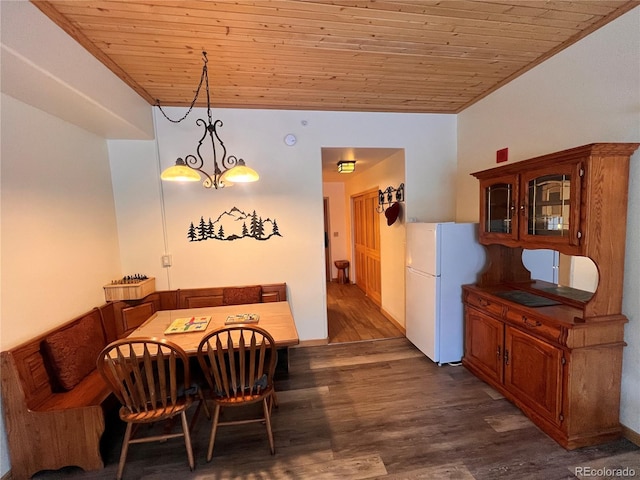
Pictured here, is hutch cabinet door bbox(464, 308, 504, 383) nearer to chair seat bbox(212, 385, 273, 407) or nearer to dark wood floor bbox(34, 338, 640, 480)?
dark wood floor bbox(34, 338, 640, 480)

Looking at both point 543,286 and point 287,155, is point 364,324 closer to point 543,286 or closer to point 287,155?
point 543,286

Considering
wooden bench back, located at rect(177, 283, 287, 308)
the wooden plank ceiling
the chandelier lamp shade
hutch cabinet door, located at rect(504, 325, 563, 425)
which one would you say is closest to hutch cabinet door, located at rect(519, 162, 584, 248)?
hutch cabinet door, located at rect(504, 325, 563, 425)

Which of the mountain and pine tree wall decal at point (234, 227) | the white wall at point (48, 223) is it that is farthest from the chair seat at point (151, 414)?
the mountain and pine tree wall decal at point (234, 227)

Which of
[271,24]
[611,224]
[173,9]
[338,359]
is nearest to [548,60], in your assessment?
[611,224]

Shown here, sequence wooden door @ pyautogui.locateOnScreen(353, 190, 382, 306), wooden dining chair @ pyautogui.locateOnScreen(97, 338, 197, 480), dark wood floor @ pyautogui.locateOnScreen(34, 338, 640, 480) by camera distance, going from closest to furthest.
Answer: wooden dining chair @ pyautogui.locateOnScreen(97, 338, 197, 480)
dark wood floor @ pyautogui.locateOnScreen(34, 338, 640, 480)
wooden door @ pyautogui.locateOnScreen(353, 190, 382, 306)

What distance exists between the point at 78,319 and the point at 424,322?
10.4ft

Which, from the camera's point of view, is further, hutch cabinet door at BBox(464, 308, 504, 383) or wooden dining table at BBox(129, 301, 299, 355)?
hutch cabinet door at BBox(464, 308, 504, 383)

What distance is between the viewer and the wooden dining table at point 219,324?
2.01m

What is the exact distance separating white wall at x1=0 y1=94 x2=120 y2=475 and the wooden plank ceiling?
718mm

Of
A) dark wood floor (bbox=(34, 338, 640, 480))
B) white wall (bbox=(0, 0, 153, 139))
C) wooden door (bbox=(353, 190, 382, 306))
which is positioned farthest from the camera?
wooden door (bbox=(353, 190, 382, 306))

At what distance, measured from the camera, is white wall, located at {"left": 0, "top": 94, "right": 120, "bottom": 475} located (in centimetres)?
181

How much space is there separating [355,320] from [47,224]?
361 cm

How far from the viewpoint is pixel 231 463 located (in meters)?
1.83

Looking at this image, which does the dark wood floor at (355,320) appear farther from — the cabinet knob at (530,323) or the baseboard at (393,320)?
the cabinet knob at (530,323)
